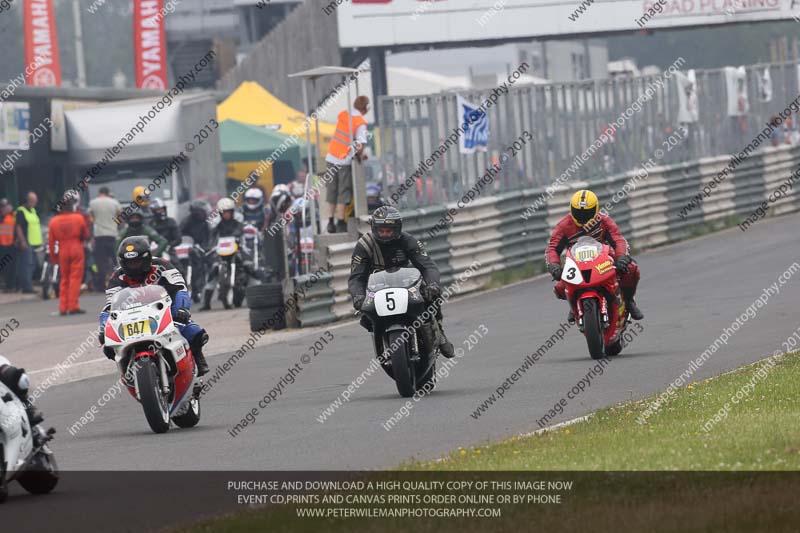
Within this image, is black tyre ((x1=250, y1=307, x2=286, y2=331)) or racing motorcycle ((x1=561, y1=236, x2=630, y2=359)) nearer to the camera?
racing motorcycle ((x1=561, y1=236, x2=630, y2=359))

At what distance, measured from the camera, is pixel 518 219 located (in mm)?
25500

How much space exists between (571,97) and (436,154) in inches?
194

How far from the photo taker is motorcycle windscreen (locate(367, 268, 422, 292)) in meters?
13.1

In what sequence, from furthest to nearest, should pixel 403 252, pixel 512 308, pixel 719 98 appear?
pixel 719 98
pixel 512 308
pixel 403 252

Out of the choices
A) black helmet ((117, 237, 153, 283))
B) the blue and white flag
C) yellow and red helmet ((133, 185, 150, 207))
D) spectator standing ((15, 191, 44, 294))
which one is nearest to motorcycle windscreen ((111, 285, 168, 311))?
black helmet ((117, 237, 153, 283))

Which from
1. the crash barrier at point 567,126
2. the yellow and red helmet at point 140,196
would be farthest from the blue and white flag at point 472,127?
the yellow and red helmet at point 140,196

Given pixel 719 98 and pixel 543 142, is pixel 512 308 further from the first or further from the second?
pixel 719 98

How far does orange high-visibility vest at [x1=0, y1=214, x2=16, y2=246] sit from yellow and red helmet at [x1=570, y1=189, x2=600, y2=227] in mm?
17050

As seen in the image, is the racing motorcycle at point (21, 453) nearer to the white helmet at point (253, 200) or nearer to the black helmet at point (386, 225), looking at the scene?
the black helmet at point (386, 225)

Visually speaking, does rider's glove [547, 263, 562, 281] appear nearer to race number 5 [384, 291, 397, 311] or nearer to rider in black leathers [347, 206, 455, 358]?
rider in black leathers [347, 206, 455, 358]

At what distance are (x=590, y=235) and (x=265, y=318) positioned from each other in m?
6.47

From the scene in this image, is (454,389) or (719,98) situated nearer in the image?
(454,389)

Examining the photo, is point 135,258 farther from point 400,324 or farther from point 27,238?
point 27,238
